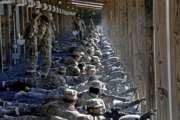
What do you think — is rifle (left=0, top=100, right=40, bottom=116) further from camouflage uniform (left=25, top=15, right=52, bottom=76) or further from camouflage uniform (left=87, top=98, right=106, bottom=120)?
camouflage uniform (left=25, top=15, right=52, bottom=76)

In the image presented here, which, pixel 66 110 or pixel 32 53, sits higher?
pixel 32 53

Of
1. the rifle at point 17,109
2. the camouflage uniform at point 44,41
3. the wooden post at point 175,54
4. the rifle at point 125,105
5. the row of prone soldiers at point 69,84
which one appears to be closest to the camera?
the wooden post at point 175,54

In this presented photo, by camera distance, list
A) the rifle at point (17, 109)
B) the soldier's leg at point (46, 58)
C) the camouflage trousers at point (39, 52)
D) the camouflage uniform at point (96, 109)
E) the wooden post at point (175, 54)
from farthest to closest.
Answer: the camouflage trousers at point (39, 52) → the soldier's leg at point (46, 58) → the rifle at point (17, 109) → the camouflage uniform at point (96, 109) → the wooden post at point (175, 54)

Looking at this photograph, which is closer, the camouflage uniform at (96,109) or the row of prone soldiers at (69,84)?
the camouflage uniform at (96,109)

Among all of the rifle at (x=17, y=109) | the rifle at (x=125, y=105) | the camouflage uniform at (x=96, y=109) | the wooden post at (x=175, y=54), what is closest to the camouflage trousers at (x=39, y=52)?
the rifle at (x=17, y=109)

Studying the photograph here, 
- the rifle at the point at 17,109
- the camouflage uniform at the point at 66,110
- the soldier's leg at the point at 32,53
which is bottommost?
the rifle at the point at 17,109

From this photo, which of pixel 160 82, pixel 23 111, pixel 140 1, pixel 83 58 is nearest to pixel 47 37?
pixel 83 58

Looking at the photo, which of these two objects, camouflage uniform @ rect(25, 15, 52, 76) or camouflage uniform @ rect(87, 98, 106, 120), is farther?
camouflage uniform @ rect(25, 15, 52, 76)

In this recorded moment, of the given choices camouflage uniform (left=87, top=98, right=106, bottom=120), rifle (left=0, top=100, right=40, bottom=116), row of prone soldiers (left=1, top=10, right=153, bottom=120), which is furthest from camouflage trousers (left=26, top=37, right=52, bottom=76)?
camouflage uniform (left=87, top=98, right=106, bottom=120)

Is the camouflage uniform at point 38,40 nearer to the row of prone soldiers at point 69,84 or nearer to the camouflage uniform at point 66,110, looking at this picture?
the row of prone soldiers at point 69,84

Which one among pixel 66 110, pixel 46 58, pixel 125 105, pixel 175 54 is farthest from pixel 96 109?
pixel 46 58

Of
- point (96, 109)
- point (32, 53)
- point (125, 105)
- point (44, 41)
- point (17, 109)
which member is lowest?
point (17, 109)

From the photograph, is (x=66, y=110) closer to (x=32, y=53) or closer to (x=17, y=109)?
(x=17, y=109)

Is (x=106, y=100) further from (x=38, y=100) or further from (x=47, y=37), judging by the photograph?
(x=47, y=37)
